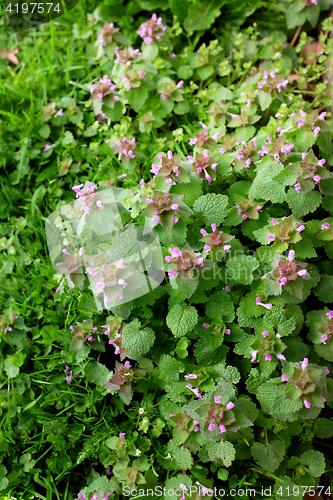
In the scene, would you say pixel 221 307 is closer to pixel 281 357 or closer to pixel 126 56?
pixel 281 357

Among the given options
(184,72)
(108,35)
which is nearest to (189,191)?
(184,72)

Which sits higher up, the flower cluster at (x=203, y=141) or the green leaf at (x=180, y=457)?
the flower cluster at (x=203, y=141)

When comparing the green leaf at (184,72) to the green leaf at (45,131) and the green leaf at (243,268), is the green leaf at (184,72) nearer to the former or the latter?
the green leaf at (45,131)

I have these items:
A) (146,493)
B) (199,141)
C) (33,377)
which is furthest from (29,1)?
(146,493)

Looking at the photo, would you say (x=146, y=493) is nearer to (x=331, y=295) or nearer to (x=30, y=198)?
(x=331, y=295)

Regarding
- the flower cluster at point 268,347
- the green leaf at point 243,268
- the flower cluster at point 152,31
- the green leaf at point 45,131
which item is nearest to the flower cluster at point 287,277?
the green leaf at point 243,268

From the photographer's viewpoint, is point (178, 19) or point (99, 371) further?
point (178, 19)

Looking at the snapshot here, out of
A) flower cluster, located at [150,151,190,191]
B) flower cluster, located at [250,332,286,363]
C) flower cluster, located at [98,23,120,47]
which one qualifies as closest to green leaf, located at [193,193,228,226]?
flower cluster, located at [150,151,190,191]

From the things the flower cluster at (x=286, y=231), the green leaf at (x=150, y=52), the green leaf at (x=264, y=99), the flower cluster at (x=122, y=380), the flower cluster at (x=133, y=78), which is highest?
the green leaf at (x=150, y=52)
